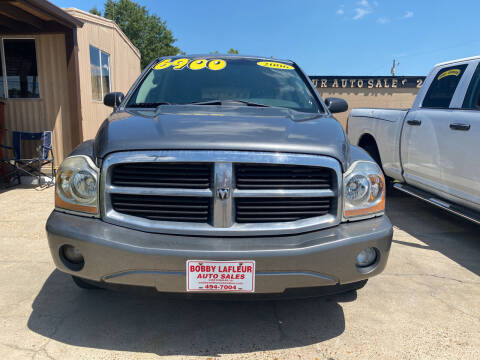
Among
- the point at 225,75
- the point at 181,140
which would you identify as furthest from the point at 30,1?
the point at 181,140

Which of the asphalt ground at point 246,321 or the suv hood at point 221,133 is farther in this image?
the asphalt ground at point 246,321

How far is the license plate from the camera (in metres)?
1.86

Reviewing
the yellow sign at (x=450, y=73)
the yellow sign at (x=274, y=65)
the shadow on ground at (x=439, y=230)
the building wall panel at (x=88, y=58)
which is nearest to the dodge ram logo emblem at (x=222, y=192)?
the yellow sign at (x=274, y=65)

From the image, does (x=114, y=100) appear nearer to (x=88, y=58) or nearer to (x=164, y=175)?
(x=164, y=175)

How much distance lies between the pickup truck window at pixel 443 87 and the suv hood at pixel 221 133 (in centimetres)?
246

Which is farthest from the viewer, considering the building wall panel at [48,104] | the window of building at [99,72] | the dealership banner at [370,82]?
the dealership banner at [370,82]

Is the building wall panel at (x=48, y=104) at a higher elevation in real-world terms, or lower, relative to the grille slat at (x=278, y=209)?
higher

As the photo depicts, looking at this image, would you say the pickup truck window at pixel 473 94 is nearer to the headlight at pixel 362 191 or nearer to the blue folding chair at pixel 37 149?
Result: the headlight at pixel 362 191

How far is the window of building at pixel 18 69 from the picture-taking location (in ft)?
24.0

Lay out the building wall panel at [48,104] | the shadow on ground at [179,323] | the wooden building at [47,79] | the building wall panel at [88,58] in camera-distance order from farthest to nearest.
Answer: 1. the building wall panel at [88,58]
2. the building wall panel at [48,104]
3. the wooden building at [47,79]
4. the shadow on ground at [179,323]

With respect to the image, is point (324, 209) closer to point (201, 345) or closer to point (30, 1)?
point (201, 345)

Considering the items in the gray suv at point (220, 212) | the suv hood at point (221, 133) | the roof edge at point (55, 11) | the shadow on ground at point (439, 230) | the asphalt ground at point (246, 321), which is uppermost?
the roof edge at point (55, 11)

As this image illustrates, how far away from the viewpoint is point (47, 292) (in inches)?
112

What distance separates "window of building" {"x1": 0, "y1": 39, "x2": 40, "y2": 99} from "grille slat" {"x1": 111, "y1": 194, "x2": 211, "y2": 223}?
6.56 m
